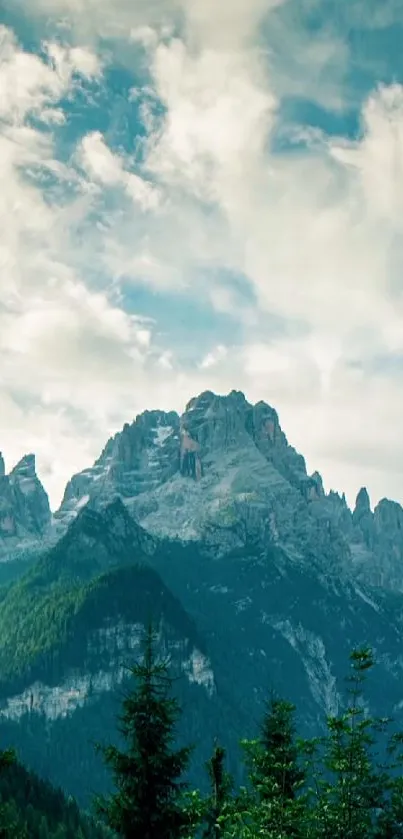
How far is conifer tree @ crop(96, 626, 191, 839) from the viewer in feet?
122

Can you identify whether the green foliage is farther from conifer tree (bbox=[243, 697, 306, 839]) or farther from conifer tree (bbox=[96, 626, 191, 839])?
conifer tree (bbox=[96, 626, 191, 839])

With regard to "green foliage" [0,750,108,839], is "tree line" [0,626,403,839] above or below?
below

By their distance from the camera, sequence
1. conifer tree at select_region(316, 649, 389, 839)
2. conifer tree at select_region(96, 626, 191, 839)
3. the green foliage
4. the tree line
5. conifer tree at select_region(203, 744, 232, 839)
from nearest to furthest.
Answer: conifer tree at select_region(96, 626, 191, 839), the tree line, conifer tree at select_region(316, 649, 389, 839), conifer tree at select_region(203, 744, 232, 839), the green foliage

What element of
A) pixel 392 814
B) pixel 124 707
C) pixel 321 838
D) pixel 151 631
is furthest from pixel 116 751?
pixel 392 814

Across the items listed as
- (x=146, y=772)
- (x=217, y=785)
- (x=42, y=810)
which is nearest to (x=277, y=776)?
(x=217, y=785)

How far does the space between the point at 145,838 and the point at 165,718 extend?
4947 millimetres

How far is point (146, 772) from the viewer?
37844 millimetres

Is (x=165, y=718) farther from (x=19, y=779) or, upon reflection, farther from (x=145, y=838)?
(x=19, y=779)

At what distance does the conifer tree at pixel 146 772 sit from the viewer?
37.3 m

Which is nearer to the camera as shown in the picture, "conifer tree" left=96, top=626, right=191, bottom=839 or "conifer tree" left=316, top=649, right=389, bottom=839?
"conifer tree" left=96, top=626, right=191, bottom=839

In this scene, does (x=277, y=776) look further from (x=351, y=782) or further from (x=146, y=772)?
(x=146, y=772)

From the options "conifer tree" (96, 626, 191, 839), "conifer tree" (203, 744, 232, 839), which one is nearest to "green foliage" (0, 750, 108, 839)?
"conifer tree" (203, 744, 232, 839)

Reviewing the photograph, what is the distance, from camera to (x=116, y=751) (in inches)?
1501

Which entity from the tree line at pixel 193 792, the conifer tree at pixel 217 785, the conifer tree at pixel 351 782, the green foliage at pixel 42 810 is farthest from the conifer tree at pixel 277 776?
the green foliage at pixel 42 810
